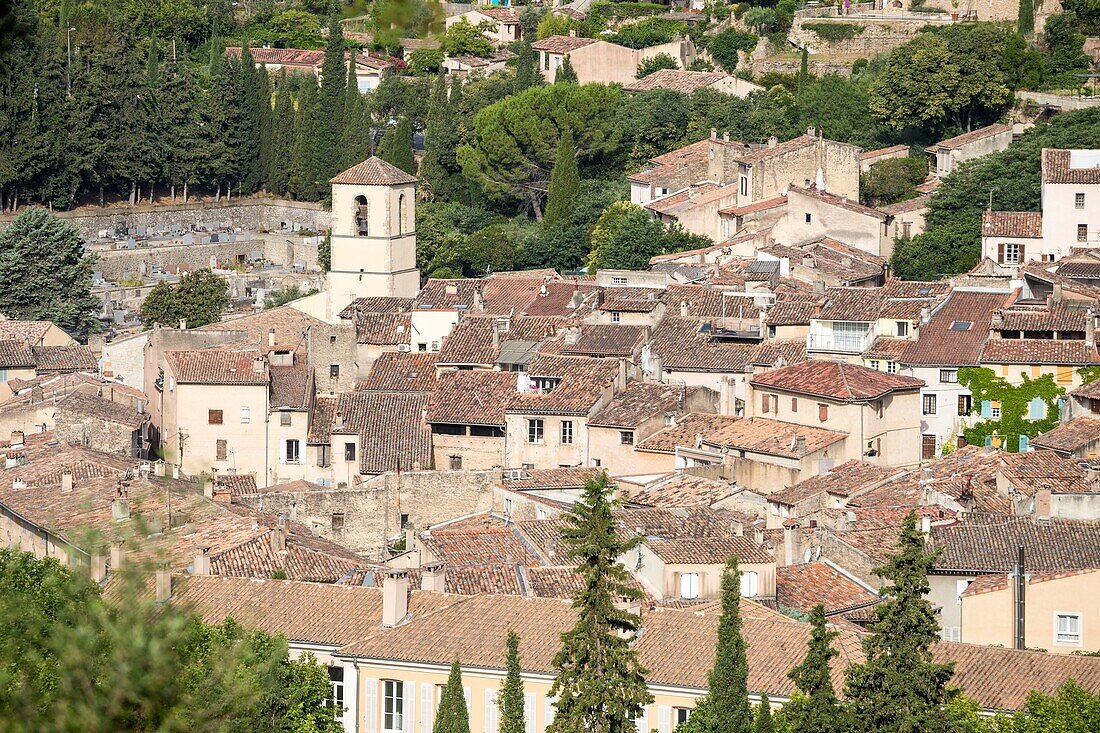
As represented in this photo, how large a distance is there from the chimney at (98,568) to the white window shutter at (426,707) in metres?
15.2

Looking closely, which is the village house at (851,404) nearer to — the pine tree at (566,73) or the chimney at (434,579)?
the chimney at (434,579)

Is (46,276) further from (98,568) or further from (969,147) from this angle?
(98,568)

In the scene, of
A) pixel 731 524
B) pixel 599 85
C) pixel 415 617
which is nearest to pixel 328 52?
pixel 599 85

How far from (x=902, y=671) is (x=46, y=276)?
42585 mm

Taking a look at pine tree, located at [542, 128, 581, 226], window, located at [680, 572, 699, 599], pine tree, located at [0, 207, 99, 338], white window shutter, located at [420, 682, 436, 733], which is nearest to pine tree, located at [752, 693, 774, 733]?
white window shutter, located at [420, 682, 436, 733]

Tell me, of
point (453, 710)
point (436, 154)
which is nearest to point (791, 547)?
point (453, 710)

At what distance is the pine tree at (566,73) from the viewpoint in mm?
69875

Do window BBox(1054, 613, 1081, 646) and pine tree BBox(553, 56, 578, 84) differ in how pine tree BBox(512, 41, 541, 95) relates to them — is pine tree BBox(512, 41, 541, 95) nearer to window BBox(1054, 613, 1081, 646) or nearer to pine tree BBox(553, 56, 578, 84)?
pine tree BBox(553, 56, 578, 84)

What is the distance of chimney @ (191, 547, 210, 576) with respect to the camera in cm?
2712

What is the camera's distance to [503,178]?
64.3 meters

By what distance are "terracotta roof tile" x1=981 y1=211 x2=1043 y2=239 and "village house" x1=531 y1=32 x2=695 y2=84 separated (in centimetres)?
2368

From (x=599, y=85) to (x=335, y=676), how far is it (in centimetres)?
4328

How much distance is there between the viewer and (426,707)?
953 inches

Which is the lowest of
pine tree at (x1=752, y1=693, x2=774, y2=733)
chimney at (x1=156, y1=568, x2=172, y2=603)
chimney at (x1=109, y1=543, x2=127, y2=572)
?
pine tree at (x1=752, y1=693, x2=774, y2=733)
